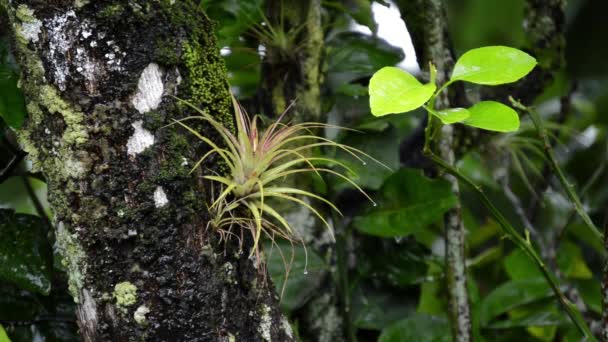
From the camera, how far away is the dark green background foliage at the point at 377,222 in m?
1.05

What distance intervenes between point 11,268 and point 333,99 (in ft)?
2.01

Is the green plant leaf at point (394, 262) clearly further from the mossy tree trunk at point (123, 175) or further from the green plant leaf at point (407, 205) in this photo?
the mossy tree trunk at point (123, 175)

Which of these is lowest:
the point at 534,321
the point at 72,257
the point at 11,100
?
the point at 534,321

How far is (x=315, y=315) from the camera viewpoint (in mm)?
1201

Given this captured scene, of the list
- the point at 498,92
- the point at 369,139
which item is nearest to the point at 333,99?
the point at 369,139

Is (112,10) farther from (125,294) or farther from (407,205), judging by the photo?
A: (407,205)

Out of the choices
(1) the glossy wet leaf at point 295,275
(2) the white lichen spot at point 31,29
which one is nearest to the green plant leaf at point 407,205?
(1) the glossy wet leaf at point 295,275

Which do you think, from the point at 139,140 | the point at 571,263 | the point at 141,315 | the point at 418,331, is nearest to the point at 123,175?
the point at 139,140

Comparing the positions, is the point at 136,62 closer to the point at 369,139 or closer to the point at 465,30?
the point at 369,139

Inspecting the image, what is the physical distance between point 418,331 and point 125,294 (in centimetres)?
60

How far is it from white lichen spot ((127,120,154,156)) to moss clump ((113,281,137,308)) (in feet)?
0.47

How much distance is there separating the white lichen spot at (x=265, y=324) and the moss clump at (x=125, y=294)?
Answer: 0.50ft

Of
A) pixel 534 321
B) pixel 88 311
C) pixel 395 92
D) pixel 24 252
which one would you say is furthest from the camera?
pixel 534 321

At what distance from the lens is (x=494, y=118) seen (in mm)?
740
